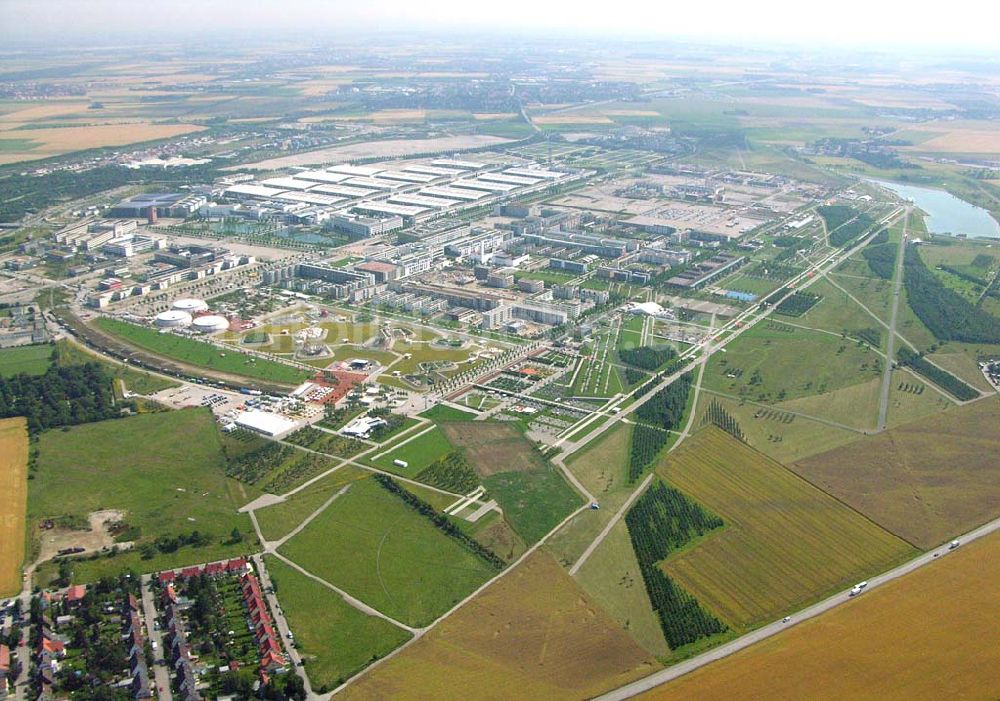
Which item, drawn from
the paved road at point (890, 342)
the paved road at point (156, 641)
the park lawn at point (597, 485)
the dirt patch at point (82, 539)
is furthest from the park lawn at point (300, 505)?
the paved road at point (890, 342)

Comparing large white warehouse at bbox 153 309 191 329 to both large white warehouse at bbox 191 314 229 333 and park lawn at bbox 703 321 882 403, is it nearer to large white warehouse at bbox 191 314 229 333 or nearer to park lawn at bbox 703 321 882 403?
large white warehouse at bbox 191 314 229 333

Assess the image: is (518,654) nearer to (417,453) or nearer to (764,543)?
(764,543)

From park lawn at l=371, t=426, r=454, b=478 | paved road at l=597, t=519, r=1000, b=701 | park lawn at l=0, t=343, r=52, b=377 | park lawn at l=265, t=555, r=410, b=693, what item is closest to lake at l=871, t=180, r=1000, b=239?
paved road at l=597, t=519, r=1000, b=701

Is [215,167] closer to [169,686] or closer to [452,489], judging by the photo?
[452,489]

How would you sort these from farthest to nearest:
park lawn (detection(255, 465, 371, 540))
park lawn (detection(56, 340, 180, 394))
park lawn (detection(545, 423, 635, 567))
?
park lawn (detection(56, 340, 180, 394))
park lawn (detection(255, 465, 371, 540))
park lawn (detection(545, 423, 635, 567))

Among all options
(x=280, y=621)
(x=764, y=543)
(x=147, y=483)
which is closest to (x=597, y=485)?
(x=764, y=543)

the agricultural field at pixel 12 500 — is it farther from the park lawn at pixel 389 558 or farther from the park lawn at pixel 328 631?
the park lawn at pixel 389 558
